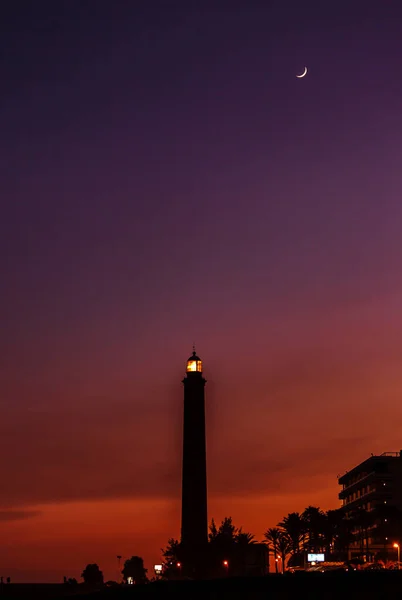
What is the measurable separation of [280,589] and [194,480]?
91.1 metres

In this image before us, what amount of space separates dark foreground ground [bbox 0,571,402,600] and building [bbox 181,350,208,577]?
88.3 m

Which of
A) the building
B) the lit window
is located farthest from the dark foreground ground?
the lit window

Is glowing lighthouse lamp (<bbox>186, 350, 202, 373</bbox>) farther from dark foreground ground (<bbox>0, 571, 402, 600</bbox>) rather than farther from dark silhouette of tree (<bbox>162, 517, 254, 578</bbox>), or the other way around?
dark foreground ground (<bbox>0, 571, 402, 600</bbox>)

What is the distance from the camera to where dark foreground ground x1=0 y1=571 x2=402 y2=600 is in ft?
242

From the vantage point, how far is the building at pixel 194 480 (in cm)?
16638

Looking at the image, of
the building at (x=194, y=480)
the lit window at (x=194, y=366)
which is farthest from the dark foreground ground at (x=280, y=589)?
the lit window at (x=194, y=366)

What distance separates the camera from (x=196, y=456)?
16725cm

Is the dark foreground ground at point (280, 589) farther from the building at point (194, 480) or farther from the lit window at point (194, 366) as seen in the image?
the lit window at point (194, 366)

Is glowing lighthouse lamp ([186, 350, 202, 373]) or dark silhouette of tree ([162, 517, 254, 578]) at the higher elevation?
glowing lighthouse lamp ([186, 350, 202, 373])

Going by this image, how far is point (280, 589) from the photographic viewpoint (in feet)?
250

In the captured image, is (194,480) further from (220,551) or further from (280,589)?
(280,589)

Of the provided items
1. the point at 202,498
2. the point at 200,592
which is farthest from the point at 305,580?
the point at 202,498

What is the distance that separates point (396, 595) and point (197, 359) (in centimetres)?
10933

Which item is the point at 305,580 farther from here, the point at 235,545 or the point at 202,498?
the point at 235,545
